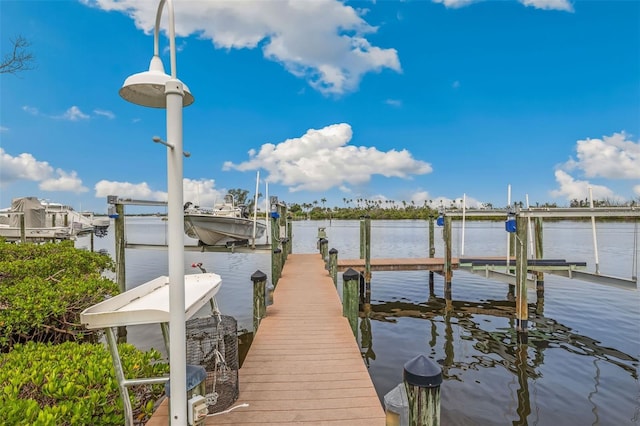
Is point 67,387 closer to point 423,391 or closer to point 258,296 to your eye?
point 423,391

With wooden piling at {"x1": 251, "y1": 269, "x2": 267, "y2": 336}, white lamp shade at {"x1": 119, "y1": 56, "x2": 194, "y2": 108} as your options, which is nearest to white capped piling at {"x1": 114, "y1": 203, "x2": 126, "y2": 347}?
wooden piling at {"x1": 251, "y1": 269, "x2": 267, "y2": 336}

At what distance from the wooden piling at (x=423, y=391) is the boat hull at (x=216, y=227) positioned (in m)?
12.0

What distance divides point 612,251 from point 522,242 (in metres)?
23.2

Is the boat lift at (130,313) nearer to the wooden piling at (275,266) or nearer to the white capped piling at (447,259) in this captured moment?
the wooden piling at (275,266)

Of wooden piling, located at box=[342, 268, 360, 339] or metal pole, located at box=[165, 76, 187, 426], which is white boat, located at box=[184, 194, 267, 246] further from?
metal pole, located at box=[165, 76, 187, 426]

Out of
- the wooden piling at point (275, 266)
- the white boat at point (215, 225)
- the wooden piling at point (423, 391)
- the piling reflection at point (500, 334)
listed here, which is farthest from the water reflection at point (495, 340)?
the white boat at point (215, 225)

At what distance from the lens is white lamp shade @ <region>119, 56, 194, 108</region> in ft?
7.27

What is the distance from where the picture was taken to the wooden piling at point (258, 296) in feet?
19.9

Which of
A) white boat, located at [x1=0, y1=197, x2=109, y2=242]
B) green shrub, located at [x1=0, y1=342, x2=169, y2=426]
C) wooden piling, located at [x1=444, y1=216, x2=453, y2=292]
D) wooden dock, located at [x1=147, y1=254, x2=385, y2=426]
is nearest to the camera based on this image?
green shrub, located at [x1=0, y1=342, x2=169, y2=426]

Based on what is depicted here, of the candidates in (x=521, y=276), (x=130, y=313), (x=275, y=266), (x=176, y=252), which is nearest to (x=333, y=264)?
(x=275, y=266)

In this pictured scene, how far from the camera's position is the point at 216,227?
44.9ft

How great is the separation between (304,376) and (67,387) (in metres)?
2.37

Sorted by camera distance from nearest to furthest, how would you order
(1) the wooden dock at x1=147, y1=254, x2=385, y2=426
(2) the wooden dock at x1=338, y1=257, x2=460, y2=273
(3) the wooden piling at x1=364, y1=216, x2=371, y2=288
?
1. (1) the wooden dock at x1=147, y1=254, x2=385, y2=426
2. (3) the wooden piling at x1=364, y1=216, x2=371, y2=288
3. (2) the wooden dock at x1=338, y1=257, x2=460, y2=273

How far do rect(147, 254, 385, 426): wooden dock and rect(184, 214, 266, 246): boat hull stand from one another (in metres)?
7.34
